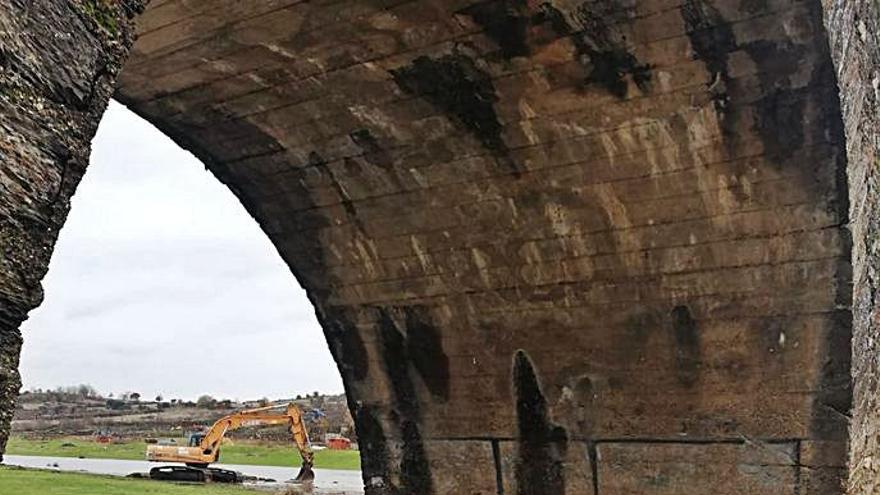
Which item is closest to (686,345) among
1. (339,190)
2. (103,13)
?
(339,190)

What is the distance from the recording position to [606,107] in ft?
21.3

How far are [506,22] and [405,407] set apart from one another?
434 cm

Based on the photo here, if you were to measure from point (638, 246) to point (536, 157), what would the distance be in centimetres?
110

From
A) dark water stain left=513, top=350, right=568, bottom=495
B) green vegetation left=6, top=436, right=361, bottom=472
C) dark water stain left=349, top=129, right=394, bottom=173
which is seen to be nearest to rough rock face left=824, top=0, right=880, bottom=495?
dark water stain left=513, top=350, right=568, bottom=495

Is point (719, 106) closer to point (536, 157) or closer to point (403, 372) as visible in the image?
point (536, 157)

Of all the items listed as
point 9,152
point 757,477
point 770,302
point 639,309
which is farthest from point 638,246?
point 9,152

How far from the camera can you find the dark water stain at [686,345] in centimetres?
711

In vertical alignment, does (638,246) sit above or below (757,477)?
above

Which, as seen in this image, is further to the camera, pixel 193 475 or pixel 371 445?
pixel 193 475

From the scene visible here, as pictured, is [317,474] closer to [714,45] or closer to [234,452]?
[234,452]

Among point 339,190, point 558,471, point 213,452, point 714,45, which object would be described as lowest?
point 213,452

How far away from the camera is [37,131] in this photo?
6.45 feet

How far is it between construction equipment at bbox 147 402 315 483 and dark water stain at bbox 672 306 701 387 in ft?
65.6

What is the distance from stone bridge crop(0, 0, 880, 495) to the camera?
19.4ft
